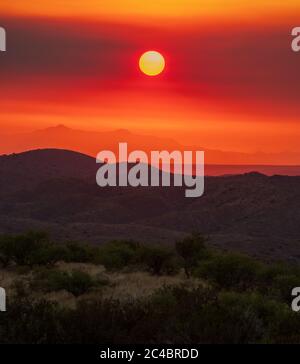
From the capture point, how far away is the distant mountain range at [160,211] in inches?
3027

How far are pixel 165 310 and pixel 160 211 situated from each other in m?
101

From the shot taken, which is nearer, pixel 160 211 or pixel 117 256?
pixel 117 256

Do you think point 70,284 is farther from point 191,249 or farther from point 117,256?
point 191,249

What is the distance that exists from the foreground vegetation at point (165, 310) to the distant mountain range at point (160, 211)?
39.1m

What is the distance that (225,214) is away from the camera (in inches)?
3903

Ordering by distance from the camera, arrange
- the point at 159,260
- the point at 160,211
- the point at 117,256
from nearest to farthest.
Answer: the point at 159,260, the point at 117,256, the point at 160,211

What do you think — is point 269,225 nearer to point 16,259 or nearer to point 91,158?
point 16,259

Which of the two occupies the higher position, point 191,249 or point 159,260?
point 191,249

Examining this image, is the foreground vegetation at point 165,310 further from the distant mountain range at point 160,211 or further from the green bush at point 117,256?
the distant mountain range at point 160,211

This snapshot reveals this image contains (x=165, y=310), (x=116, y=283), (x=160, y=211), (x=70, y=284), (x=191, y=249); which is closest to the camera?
(x=165, y=310)

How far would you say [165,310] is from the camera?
453 inches

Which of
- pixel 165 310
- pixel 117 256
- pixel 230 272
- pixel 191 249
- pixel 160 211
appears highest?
pixel 160 211

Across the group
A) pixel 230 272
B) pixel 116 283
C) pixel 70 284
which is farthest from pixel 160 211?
pixel 70 284
